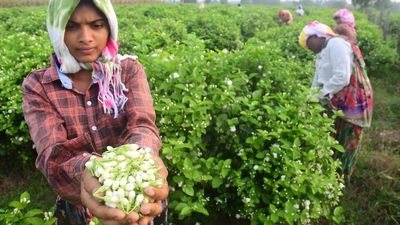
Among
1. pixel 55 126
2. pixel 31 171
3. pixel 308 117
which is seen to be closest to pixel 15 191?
pixel 31 171

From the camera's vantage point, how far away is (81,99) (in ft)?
5.29

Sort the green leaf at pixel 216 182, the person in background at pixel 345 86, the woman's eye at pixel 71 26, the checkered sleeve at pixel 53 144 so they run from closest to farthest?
the checkered sleeve at pixel 53 144
the woman's eye at pixel 71 26
the green leaf at pixel 216 182
the person in background at pixel 345 86

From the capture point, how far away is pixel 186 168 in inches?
89.7

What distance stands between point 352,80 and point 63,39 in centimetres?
290

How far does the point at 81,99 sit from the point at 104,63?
0.19 meters

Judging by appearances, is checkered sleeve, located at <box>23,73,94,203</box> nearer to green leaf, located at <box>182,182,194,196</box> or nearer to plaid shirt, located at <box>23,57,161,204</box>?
plaid shirt, located at <box>23,57,161,204</box>

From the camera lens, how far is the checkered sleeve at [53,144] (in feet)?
4.65

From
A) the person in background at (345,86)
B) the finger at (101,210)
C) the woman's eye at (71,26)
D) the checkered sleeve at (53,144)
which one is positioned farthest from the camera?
the person in background at (345,86)

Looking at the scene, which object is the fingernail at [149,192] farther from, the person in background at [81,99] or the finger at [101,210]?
the person in background at [81,99]

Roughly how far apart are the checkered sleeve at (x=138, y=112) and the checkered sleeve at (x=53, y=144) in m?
0.19

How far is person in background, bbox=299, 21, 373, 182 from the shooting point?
3.52m

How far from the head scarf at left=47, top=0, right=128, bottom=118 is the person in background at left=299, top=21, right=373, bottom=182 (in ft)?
7.92

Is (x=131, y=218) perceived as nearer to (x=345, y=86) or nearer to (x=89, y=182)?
(x=89, y=182)

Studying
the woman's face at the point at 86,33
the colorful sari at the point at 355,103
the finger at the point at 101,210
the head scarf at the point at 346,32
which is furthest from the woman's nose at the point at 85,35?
the head scarf at the point at 346,32
